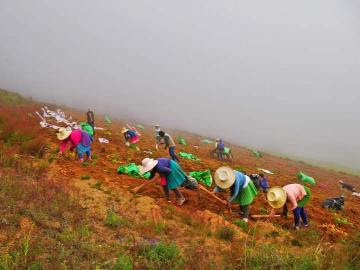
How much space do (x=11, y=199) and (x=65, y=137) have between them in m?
4.96

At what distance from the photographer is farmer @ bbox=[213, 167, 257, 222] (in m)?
8.89

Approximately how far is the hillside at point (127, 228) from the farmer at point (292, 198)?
350mm

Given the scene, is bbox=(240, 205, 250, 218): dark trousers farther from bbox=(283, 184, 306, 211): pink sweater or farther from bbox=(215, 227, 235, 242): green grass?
bbox=(215, 227, 235, 242): green grass

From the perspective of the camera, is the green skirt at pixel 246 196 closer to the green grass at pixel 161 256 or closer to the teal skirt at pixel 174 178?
the teal skirt at pixel 174 178

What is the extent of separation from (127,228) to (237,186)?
3.13 m

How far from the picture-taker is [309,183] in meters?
19.1

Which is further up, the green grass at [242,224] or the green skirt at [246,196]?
the green skirt at [246,196]

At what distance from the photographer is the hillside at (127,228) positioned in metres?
5.50

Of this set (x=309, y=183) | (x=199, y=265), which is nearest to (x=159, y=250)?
(x=199, y=265)

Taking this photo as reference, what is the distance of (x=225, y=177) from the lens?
8.90 m

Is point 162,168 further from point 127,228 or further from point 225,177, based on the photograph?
point 127,228

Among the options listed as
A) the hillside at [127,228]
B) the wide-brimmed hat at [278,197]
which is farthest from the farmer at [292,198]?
the hillside at [127,228]

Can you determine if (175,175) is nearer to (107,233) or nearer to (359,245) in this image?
(107,233)

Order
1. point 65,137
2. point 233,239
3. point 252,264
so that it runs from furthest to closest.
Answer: point 65,137 < point 233,239 < point 252,264
